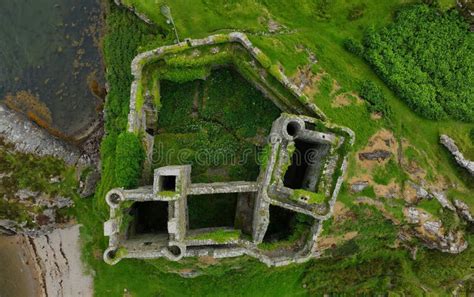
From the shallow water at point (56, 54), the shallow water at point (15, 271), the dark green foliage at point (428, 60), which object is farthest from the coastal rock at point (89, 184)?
the dark green foliage at point (428, 60)

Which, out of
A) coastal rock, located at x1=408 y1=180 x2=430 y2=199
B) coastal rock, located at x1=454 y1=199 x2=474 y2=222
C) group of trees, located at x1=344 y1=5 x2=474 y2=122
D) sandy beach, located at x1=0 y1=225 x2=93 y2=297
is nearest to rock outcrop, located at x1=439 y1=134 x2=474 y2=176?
group of trees, located at x1=344 y1=5 x2=474 y2=122

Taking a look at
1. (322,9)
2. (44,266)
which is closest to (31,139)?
(44,266)

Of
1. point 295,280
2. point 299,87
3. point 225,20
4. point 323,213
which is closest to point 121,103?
point 225,20

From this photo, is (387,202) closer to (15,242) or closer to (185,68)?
(185,68)

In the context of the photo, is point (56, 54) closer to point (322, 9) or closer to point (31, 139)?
point (31, 139)

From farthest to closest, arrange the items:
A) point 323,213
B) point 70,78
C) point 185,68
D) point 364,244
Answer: point 70,78, point 364,244, point 185,68, point 323,213

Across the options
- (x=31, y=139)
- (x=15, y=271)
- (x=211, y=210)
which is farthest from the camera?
(x=15, y=271)

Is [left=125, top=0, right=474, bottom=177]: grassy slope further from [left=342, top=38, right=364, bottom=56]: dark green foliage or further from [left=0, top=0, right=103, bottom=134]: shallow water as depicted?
[left=0, top=0, right=103, bottom=134]: shallow water

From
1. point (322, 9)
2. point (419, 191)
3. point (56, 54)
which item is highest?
point (322, 9)
